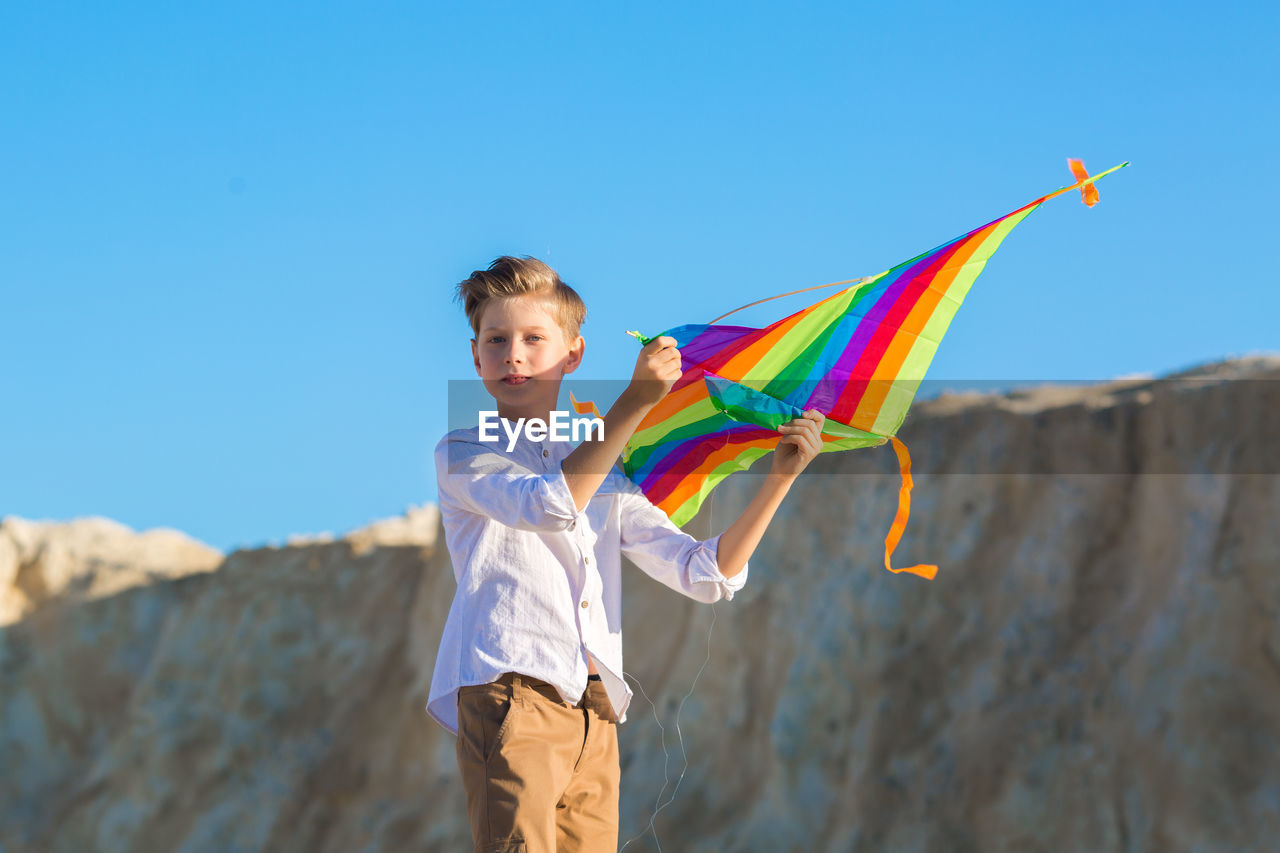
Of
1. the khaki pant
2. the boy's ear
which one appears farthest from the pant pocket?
the boy's ear

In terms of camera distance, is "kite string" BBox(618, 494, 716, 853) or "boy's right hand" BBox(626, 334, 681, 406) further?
"kite string" BBox(618, 494, 716, 853)

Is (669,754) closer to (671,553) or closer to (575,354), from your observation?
(671,553)

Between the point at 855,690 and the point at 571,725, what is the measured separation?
5871 mm

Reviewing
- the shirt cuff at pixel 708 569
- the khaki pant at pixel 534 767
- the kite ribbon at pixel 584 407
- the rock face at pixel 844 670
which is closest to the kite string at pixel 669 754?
the rock face at pixel 844 670

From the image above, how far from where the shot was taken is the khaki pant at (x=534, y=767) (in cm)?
224

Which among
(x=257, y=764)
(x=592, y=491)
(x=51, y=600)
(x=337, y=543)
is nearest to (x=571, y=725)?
(x=592, y=491)

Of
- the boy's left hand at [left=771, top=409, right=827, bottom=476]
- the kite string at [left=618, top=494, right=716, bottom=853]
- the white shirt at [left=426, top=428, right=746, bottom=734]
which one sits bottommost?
the kite string at [left=618, top=494, right=716, bottom=853]

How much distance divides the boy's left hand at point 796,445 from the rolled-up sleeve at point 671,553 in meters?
0.23

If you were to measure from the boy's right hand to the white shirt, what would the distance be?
0.22 meters

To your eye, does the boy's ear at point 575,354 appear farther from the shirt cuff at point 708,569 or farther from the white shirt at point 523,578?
the shirt cuff at point 708,569

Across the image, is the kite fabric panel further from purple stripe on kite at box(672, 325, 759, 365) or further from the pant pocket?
the pant pocket

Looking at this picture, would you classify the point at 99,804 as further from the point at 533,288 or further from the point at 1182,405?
the point at 533,288

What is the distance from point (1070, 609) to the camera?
7.50 meters

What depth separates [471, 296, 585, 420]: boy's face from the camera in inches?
101
